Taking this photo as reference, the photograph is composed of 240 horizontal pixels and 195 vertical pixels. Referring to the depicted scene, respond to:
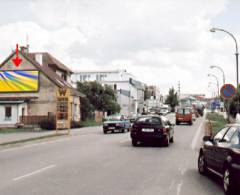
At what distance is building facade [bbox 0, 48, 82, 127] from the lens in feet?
157

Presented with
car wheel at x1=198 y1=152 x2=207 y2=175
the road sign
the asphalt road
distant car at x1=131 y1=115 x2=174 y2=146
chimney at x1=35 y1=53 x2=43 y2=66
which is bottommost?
the asphalt road

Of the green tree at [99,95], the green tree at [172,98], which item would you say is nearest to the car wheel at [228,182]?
the green tree at [99,95]

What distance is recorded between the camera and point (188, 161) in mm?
13422

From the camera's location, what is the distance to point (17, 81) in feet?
173

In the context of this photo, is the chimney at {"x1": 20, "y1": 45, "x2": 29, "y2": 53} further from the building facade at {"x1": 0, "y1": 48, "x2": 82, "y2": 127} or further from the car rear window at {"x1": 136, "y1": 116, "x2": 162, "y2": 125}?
the car rear window at {"x1": 136, "y1": 116, "x2": 162, "y2": 125}

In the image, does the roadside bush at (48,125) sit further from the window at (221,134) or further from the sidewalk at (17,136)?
the window at (221,134)

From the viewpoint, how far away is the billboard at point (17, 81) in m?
51.6

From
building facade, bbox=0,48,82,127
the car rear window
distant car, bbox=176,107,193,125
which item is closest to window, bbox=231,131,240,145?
the car rear window

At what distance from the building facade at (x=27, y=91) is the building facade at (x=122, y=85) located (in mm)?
47883

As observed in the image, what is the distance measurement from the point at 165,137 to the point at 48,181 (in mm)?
10394

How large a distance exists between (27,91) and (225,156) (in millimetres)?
45948

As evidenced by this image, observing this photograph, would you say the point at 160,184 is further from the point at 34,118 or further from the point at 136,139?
the point at 34,118

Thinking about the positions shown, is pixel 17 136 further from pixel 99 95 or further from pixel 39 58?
pixel 99 95

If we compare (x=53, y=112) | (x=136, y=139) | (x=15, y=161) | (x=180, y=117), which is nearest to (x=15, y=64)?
(x=53, y=112)
